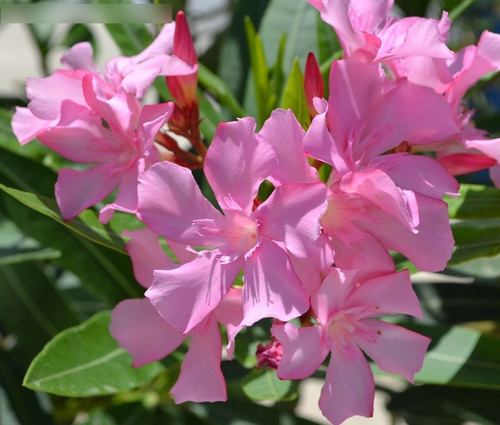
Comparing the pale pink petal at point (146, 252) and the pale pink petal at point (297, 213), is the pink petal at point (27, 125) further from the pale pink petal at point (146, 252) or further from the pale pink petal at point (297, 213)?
the pale pink petal at point (297, 213)

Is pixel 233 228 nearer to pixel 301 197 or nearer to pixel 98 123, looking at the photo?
pixel 301 197

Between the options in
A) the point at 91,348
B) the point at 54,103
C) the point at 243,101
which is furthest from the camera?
the point at 243,101

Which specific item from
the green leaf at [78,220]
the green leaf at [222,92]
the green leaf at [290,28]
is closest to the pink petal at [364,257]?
the green leaf at [78,220]

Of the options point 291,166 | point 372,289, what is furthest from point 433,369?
point 291,166

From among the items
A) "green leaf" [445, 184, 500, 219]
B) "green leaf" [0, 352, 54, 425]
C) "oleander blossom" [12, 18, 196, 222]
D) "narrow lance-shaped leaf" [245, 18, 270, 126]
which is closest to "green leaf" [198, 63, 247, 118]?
"narrow lance-shaped leaf" [245, 18, 270, 126]

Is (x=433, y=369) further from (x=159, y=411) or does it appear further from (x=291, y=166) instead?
(x=159, y=411)

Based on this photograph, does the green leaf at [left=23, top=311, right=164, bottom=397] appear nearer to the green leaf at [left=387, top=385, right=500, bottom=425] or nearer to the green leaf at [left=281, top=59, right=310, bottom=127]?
the green leaf at [left=281, top=59, right=310, bottom=127]

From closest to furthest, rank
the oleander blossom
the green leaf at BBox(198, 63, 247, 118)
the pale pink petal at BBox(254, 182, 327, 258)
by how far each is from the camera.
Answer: the pale pink petal at BBox(254, 182, 327, 258), the oleander blossom, the green leaf at BBox(198, 63, 247, 118)
